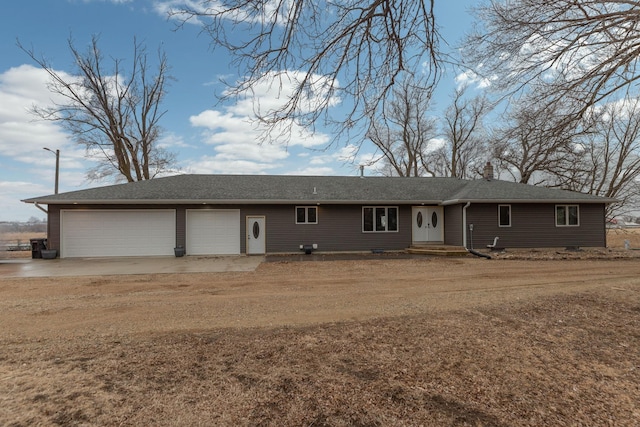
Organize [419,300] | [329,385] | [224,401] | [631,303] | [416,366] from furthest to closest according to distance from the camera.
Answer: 1. [419,300]
2. [631,303]
3. [416,366]
4. [329,385]
5. [224,401]

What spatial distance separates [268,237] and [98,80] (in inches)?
691

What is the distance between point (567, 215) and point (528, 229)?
6.61ft

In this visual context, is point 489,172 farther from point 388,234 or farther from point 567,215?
point 388,234

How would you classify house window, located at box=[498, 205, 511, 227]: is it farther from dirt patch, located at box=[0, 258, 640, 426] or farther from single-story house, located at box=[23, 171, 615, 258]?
dirt patch, located at box=[0, 258, 640, 426]

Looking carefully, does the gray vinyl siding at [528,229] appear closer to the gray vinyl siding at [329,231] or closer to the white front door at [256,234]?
the gray vinyl siding at [329,231]

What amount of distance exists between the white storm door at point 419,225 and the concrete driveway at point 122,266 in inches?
290

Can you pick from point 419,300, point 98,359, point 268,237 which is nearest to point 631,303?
point 419,300

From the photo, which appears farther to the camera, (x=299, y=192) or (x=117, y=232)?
(x=299, y=192)

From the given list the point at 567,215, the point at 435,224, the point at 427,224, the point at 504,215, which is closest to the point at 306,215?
the point at 427,224

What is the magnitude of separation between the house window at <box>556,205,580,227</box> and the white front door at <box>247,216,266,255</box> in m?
13.3

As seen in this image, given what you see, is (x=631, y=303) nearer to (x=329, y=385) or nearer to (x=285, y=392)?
(x=329, y=385)

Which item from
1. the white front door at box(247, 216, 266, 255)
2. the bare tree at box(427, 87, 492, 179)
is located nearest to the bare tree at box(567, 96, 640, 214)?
the bare tree at box(427, 87, 492, 179)

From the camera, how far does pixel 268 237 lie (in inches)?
572

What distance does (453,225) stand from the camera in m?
15.1
